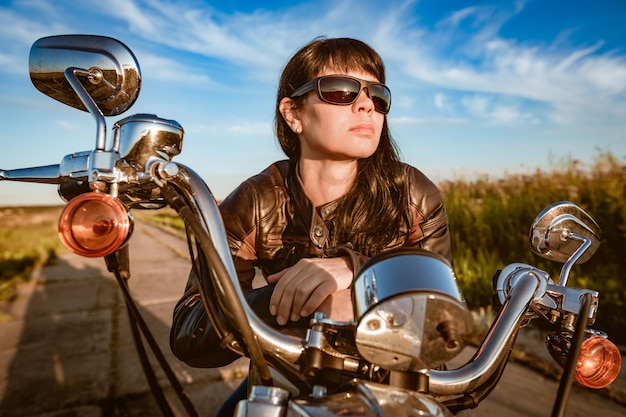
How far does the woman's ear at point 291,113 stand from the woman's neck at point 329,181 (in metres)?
0.28

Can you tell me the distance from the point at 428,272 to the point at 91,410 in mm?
2701

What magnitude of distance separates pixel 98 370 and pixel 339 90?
2.69 meters

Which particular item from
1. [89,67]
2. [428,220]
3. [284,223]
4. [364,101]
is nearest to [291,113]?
[364,101]

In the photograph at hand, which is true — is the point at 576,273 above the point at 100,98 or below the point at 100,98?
A: below

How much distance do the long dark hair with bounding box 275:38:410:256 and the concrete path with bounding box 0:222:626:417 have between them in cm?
137

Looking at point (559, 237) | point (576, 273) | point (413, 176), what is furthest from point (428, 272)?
point (576, 273)

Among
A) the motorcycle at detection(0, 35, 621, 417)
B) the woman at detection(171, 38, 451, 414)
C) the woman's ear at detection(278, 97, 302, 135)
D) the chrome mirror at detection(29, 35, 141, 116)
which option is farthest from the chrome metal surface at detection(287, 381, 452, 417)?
the woman's ear at detection(278, 97, 302, 135)

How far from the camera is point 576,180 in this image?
4.61m

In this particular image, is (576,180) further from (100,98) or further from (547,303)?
(100,98)

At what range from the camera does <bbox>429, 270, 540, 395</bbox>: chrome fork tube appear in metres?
0.82

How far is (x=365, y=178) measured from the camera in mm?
2037

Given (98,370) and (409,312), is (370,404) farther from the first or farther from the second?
(98,370)

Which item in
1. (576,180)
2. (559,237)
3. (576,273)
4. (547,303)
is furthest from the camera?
(576,180)

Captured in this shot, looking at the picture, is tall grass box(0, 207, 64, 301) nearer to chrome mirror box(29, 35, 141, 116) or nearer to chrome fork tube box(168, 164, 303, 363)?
chrome mirror box(29, 35, 141, 116)
